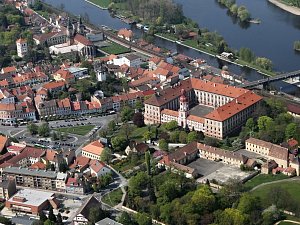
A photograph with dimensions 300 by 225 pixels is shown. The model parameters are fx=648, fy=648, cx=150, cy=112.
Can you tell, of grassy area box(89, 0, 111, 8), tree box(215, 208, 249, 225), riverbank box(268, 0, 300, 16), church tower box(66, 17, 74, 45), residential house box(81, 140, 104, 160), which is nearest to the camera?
tree box(215, 208, 249, 225)

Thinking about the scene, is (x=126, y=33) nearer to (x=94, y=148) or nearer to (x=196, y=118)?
(x=196, y=118)

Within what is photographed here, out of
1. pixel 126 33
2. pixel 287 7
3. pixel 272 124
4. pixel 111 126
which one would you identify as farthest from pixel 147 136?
pixel 287 7

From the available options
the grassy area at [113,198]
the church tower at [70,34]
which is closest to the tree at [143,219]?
the grassy area at [113,198]

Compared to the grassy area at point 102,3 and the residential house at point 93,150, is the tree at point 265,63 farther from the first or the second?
the grassy area at point 102,3

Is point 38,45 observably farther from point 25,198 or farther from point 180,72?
point 25,198

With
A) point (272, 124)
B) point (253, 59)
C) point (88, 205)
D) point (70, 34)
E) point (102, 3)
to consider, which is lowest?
point (102, 3)

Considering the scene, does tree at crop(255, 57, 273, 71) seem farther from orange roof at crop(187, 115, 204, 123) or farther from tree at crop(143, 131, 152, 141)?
tree at crop(143, 131, 152, 141)

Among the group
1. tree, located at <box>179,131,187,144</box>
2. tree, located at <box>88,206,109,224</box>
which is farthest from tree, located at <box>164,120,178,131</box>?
tree, located at <box>88,206,109,224</box>
